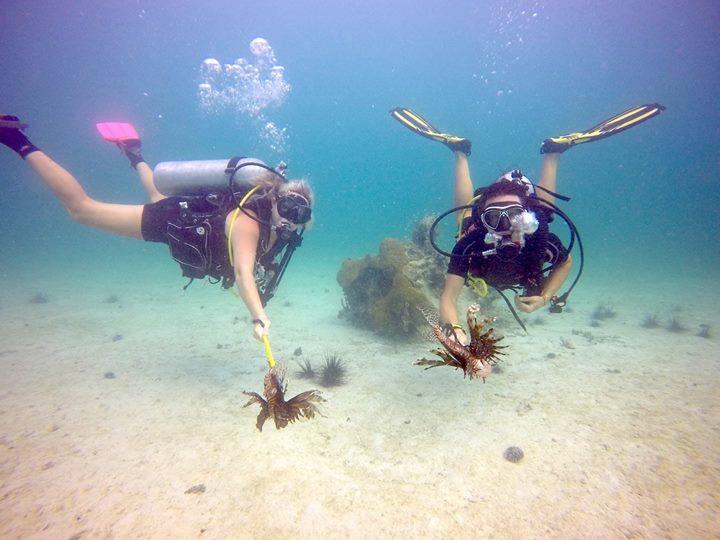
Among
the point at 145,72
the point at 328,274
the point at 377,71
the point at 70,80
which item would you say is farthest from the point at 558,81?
the point at 70,80

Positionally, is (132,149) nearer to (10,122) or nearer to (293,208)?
(10,122)

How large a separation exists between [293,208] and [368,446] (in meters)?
3.42

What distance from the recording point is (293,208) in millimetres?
4414

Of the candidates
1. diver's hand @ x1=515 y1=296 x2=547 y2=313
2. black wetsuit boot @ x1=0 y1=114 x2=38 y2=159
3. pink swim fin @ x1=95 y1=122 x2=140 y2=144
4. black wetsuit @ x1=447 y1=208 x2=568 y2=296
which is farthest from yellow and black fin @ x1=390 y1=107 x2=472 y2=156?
black wetsuit boot @ x1=0 y1=114 x2=38 y2=159

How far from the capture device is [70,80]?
38938mm

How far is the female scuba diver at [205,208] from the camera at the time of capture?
4520mm

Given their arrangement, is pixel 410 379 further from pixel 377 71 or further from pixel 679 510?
pixel 377 71

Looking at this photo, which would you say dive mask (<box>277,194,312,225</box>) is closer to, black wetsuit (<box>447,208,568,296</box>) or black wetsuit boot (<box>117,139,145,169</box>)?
black wetsuit (<box>447,208,568,296</box>)

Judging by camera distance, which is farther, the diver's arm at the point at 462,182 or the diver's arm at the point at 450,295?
the diver's arm at the point at 462,182

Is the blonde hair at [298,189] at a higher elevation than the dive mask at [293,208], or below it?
higher

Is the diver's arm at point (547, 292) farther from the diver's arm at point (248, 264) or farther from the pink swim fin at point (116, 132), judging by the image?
the pink swim fin at point (116, 132)

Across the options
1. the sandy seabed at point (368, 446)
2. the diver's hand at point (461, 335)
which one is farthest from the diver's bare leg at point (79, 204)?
the diver's hand at point (461, 335)

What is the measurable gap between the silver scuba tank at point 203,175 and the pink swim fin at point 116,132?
2.30 metres

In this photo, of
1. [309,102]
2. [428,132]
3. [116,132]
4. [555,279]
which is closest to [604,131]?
[428,132]
